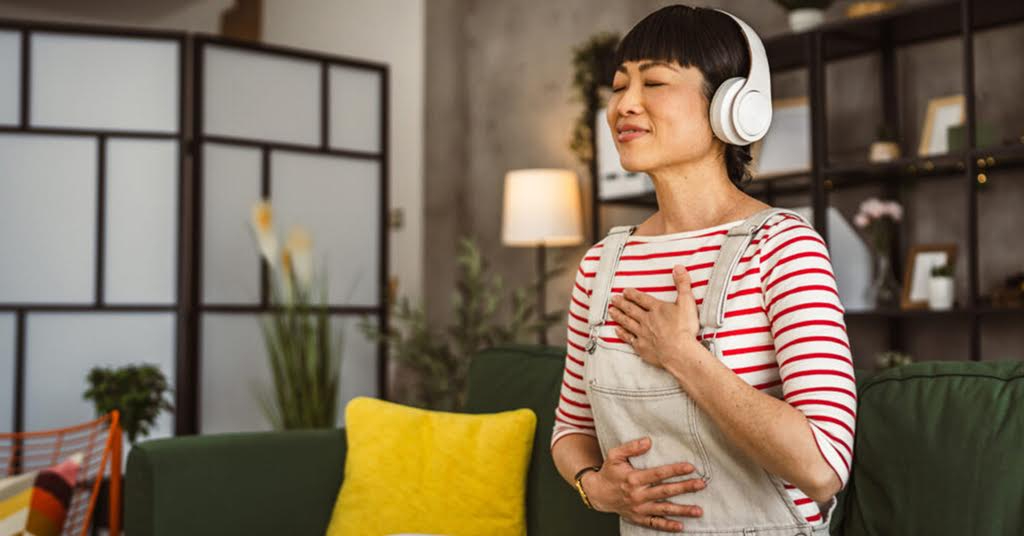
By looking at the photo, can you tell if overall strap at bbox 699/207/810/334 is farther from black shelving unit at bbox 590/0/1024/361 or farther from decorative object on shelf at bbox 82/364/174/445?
decorative object on shelf at bbox 82/364/174/445

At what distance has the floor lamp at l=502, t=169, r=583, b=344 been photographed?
449 centimetres

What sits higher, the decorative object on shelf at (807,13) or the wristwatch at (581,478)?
the decorative object on shelf at (807,13)

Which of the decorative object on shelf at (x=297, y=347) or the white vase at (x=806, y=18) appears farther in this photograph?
the decorative object on shelf at (x=297, y=347)

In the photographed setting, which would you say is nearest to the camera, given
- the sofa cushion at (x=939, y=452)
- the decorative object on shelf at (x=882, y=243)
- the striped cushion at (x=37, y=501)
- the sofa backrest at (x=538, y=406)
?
the sofa cushion at (x=939, y=452)

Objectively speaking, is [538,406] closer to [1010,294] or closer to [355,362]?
[1010,294]

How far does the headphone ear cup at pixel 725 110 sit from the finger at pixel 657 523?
19.1 inches

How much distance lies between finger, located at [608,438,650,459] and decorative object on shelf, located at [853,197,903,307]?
246 centimetres

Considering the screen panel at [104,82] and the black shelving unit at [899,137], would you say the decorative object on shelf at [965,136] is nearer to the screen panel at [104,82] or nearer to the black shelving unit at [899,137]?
the black shelving unit at [899,137]

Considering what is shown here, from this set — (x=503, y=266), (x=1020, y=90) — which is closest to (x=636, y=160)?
(x=1020, y=90)

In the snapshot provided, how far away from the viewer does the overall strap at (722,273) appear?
3.93 ft

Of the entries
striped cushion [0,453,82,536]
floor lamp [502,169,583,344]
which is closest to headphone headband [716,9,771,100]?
striped cushion [0,453,82,536]

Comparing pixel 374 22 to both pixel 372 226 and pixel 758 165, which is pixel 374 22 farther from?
pixel 758 165

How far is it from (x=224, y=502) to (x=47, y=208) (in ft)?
7.86

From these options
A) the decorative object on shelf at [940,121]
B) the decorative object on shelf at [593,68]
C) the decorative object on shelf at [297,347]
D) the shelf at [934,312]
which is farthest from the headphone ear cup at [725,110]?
the decorative object on shelf at [593,68]
